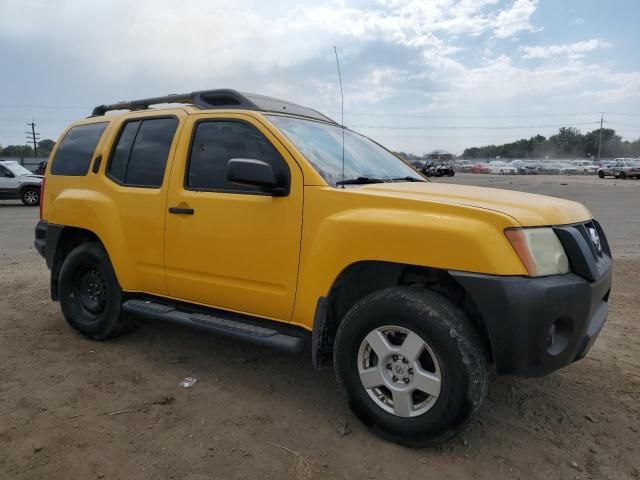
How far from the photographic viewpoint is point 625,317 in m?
4.89

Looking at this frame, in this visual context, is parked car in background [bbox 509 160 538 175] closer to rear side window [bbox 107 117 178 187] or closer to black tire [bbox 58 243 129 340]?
rear side window [bbox 107 117 178 187]

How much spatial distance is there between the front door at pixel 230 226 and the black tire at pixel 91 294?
29.5 inches

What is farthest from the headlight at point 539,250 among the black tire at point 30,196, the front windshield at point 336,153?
the black tire at point 30,196

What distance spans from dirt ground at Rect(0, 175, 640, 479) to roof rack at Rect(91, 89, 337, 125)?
1919 millimetres

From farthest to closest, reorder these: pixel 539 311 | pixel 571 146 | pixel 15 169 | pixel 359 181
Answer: pixel 571 146, pixel 15 169, pixel 359 181, pixel 539 311

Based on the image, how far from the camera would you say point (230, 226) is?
3332 millimetres

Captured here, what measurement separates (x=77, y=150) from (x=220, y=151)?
172cm

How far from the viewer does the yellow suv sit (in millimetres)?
2531

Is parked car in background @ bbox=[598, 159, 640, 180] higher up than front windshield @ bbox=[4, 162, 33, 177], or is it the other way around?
parked car in background @ bbox=[598, 159, 640, 180]

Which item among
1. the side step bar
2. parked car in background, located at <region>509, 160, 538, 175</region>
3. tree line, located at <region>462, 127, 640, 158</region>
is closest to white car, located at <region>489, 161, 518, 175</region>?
parked car in background, located at <region>509, 160, 538, 175</region>

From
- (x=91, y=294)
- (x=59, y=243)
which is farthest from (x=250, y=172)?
(x=59, y=243)

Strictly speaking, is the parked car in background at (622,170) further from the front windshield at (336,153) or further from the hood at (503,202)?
the hood at (503,202)

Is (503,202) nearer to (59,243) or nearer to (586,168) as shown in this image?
(59,243)

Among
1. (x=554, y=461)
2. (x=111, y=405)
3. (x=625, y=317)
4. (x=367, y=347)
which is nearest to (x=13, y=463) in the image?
(x=111, y=405)
